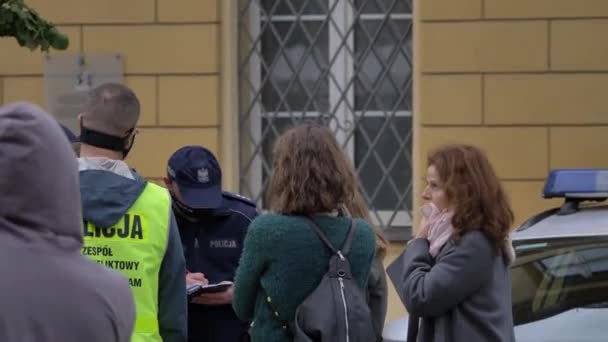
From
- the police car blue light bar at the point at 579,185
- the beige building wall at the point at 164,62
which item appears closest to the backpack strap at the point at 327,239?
the police car blue light bar at the point at 579,185

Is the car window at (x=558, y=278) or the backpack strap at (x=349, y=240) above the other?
Answer: the backpack strap at (x=349, y=240)

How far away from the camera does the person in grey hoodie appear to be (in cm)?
218

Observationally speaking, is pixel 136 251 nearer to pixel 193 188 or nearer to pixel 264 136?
pixel 193 188

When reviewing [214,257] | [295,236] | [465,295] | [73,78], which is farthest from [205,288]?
[73,78]

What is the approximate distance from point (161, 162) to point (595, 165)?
2.67 meters

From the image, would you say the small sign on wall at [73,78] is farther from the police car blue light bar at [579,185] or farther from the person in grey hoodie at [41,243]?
the person in grey hoodie at [41,243]

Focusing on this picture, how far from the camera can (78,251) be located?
7.50 ft

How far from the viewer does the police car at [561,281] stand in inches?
172

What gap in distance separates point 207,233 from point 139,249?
92 centimetres

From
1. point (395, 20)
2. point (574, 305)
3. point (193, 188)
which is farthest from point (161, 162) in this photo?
point (574, 305)

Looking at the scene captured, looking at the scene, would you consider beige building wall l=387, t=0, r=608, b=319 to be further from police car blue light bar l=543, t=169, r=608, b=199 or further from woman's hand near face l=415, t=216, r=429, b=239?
woman's hand near face l=415, t=216, r=429, b=239

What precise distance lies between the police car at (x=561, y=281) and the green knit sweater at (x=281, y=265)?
812 mm

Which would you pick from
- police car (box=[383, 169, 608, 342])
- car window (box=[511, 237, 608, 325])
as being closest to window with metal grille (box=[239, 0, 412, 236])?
police car (box=[383, 169, 608, 342])

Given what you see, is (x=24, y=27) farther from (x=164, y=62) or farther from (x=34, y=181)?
(x=34, y=181)
